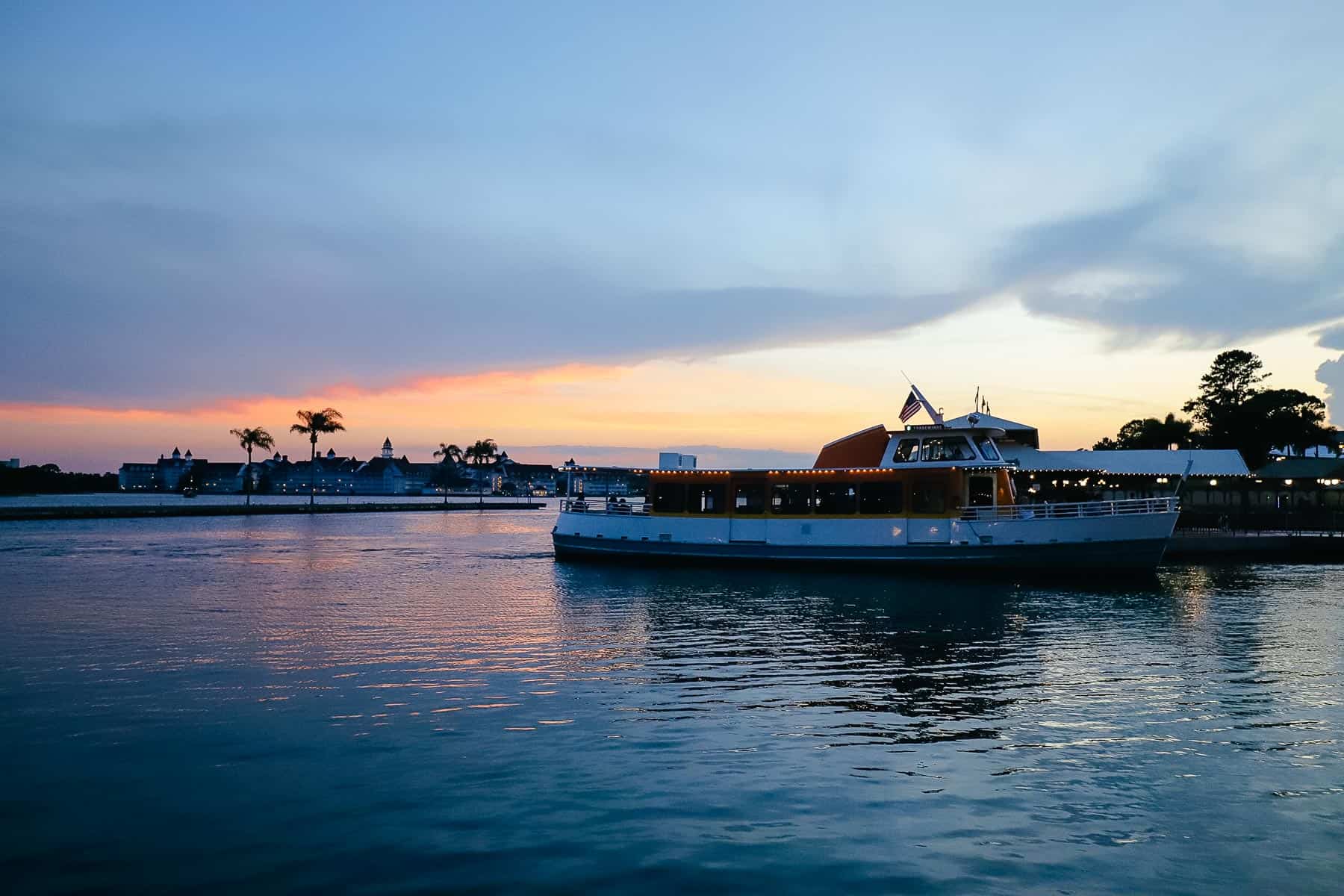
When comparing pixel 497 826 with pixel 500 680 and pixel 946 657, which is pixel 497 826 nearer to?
pixel 500 680

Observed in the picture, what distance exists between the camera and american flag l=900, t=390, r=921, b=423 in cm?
3409

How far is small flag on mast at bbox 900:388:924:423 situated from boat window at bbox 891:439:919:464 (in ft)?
2.87

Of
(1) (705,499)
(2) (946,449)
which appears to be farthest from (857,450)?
(1) (705,499)

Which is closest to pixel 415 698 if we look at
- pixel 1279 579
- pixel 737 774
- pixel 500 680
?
pixel 500 680

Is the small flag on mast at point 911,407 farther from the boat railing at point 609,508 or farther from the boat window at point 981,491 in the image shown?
the boat railing at point 609,508

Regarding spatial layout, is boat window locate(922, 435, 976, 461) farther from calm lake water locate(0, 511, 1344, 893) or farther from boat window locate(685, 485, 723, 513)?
calm lake water locate(0, 511, 1344, 893)

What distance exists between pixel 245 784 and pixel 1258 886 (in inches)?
395

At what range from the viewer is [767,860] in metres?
7.76

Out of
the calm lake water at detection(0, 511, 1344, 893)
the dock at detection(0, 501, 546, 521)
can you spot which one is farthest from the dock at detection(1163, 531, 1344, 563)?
the dock at detection(0, 501, 546, 521)

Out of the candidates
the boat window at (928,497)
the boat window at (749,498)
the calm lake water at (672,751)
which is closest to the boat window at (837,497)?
the boat window at (928,497)

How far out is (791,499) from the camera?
36062 millimetres

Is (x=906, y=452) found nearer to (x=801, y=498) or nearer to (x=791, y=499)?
(x=801, y=498)

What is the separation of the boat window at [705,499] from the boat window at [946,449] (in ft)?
28.5

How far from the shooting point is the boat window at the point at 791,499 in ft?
117
